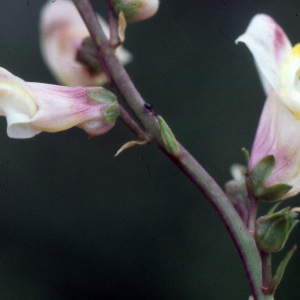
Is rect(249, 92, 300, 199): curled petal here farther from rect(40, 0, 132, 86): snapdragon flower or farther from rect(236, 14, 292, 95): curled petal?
rect(40, 0, 132, 86): snapdragon flower

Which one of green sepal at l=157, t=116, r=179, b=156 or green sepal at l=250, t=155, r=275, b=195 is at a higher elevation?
green sepal at l=157, t=116, r=179, b=156

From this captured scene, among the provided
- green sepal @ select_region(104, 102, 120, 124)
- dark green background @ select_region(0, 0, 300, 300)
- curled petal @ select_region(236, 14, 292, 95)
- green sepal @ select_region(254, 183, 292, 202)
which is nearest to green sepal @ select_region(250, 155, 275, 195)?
green sepal @ select_region(254, 183, 292, 202)

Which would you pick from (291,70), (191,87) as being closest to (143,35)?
(191,87)

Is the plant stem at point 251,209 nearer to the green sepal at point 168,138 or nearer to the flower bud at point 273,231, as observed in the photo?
the flower bud at point 273,231

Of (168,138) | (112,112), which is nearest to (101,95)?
(112,112)

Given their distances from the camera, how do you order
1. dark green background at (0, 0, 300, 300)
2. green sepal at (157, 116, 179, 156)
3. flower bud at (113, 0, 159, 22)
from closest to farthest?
green sepal at (157, 116, 179, 156) < flower bud at (113, 0, 159, 22) < dark green background at (0, 0, 300, 300)

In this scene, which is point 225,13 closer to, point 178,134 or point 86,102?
point 178,134

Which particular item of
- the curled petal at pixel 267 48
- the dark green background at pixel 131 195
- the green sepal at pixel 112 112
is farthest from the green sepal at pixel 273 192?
the dark green background at pixel 131 195
